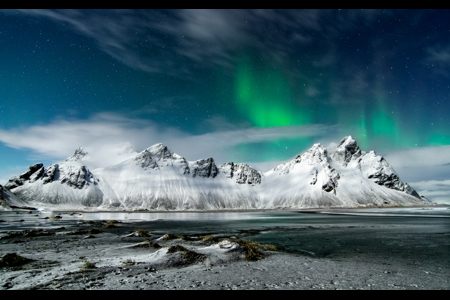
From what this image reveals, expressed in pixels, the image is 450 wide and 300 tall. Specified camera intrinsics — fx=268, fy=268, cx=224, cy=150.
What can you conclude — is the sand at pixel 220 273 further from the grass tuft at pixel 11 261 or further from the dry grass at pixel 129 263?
the grass tuft at pixel 11 261

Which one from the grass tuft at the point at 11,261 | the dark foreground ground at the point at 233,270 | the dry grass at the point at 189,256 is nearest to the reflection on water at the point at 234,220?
the dark foreground ground at the point at 233,270

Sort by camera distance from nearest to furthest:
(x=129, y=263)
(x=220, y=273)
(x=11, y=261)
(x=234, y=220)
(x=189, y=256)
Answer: (x=220, y=273) < (x=129, y=263) < (x=11, y=261) < (x=189, y=256) < (x=234, y=220)

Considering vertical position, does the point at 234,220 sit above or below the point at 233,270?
below

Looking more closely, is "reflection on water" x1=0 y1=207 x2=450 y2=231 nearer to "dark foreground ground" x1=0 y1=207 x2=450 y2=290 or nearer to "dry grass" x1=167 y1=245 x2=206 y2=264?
"dark foreground ground" x1=0 y1=207 x2=450 y2=290

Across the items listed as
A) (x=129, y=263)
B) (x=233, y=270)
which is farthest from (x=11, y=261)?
(x=233, y=270)

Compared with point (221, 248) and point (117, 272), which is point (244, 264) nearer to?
point (221, 248)

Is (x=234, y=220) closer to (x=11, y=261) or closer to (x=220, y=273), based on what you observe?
(x=11, y=261)

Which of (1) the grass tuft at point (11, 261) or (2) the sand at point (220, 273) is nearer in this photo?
(2) the sand at point (220, 273)

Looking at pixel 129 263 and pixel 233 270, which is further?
pixel 129 263

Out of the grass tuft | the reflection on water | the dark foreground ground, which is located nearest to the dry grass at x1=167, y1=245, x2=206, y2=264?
the dark foreground ground

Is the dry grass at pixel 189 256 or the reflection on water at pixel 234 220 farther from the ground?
the dry grass at pixel 189 256

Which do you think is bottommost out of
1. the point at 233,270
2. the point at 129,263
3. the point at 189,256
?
the point at 233,270

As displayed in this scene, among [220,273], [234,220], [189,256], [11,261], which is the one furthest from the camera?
[234,220]

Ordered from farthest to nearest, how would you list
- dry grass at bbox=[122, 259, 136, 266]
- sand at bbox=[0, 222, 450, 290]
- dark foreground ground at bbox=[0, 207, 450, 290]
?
dry grass at bbox=[122, 259, 136, 266] → dark foreground ground at bbox=[0, 207, 450, 290] → sand at bbox=[0, 222, 450, 290]
